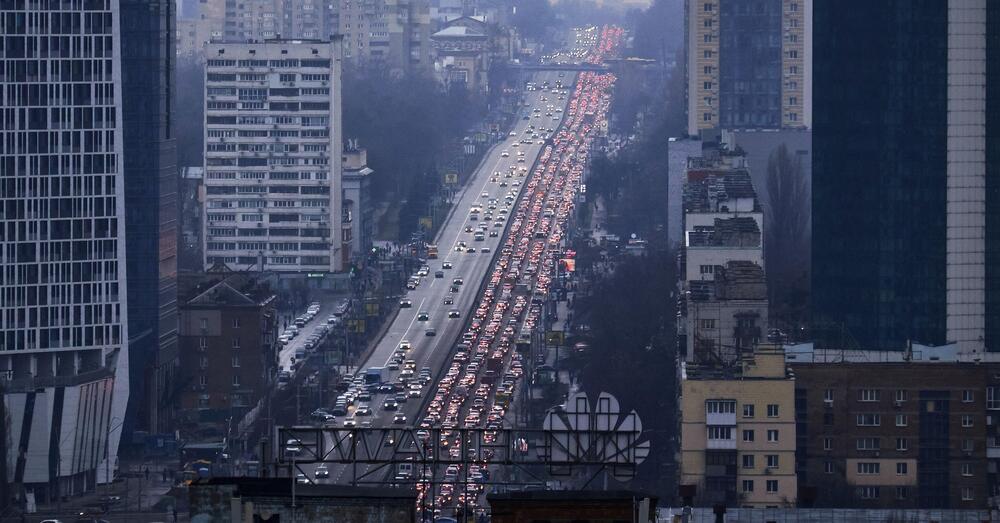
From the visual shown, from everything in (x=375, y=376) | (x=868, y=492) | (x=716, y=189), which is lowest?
(x=868, y=492)

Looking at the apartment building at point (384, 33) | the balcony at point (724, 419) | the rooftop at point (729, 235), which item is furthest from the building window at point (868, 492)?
the apartment building at point (384, 33)

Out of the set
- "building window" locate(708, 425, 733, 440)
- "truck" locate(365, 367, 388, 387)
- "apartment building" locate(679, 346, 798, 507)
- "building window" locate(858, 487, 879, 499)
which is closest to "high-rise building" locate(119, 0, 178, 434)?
"truck" locate(365, 367, 388, 387)

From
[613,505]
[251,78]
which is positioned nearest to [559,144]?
[251,78]

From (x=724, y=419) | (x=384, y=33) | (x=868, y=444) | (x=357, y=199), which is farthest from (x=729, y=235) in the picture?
(x=384, y=33)

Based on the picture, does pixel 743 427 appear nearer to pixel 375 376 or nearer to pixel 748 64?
pixel 375 376

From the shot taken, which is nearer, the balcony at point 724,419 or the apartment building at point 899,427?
the balcony at point 724,419

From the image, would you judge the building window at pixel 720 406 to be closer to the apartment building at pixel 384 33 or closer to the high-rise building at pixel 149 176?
the high-rise building at pixel 149 176
